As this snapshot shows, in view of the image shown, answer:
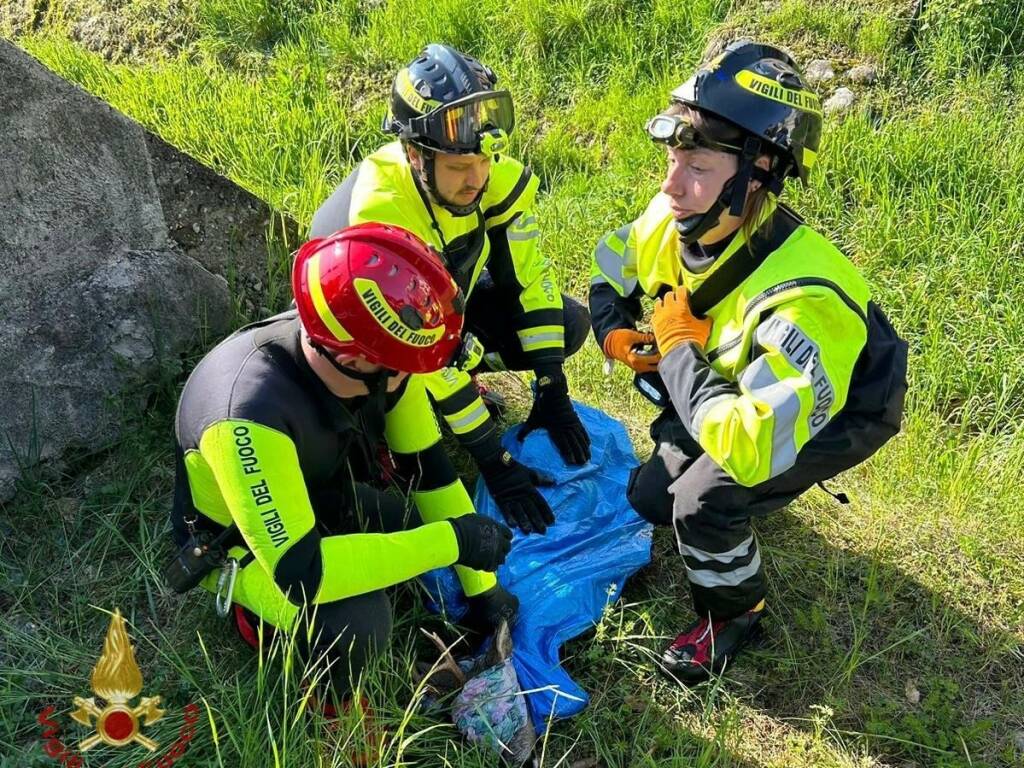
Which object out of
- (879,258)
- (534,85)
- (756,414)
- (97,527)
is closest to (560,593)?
(756,414)

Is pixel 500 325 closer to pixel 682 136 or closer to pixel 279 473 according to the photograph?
pixel 682 136

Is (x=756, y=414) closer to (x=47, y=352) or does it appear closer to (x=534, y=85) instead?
(x=47, y=352)

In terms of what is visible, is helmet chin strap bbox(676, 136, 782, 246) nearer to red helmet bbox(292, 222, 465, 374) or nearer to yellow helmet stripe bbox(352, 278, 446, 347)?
red helmet bbox(292, 222, 465, 374)

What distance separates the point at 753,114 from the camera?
2504 mm

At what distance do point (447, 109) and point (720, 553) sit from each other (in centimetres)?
173

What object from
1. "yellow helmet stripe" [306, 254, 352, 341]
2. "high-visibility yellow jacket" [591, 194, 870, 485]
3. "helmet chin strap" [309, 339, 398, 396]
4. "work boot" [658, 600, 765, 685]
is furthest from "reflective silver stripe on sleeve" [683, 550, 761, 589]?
"yellow helmet stripe" [306, 254, 352, 341]

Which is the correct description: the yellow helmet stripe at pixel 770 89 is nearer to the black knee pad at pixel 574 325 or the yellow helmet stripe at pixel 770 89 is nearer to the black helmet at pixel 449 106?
the black helmet at pixel 449 106

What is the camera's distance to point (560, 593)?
312 centimetres

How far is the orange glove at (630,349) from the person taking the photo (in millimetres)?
3180

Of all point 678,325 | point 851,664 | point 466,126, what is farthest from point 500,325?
point 851,664

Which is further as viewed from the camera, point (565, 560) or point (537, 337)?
point (537, 337)

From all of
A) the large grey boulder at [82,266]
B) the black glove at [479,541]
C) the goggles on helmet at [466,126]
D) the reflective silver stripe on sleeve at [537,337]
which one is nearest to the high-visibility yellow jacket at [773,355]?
the black glove at [479,541]

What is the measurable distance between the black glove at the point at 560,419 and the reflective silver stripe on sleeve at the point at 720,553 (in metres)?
0.76

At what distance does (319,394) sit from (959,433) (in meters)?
2.78
